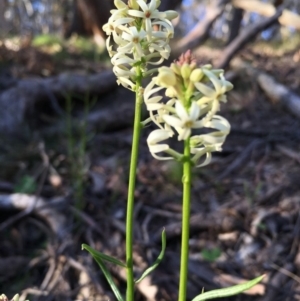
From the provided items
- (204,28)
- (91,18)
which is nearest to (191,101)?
(204,28)

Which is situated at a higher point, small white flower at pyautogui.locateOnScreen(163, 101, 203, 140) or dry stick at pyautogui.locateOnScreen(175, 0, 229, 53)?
small white flower at pyautogui.locateOnScreen(163, 101, 203, 140)

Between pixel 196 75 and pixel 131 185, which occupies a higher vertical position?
pixel 196 75

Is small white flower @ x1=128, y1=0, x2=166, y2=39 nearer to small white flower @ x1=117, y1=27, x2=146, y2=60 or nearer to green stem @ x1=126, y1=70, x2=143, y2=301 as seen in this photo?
A: small white flower @ x1=117, y1=27, x2=146, y2=60

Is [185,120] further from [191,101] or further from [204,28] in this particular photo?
[204,28]

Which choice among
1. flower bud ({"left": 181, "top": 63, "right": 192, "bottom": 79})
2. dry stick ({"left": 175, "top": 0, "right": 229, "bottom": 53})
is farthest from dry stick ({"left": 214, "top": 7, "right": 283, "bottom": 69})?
flower bud ({"left": 181, "top": 63, "right": 192, "bottom": 79})

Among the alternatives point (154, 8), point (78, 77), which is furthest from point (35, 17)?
point (154, 8)

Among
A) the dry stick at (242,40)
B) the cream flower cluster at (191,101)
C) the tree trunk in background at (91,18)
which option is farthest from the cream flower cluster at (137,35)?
the tree trunk in background at (91,18)

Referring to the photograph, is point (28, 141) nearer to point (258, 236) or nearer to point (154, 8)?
point (258, 236)
